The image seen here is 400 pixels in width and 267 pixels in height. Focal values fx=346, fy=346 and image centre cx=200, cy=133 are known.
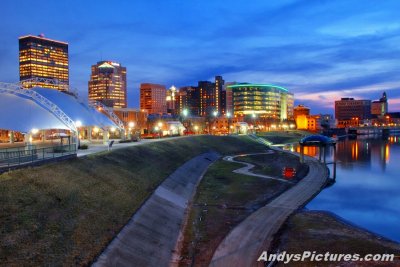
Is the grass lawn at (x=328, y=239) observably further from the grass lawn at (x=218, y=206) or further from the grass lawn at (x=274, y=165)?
the grass lawn at (x=274, y=165)

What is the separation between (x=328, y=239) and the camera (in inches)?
1272

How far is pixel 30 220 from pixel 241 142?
11167 centimetres

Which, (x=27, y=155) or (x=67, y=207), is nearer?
(x=67, y=207)

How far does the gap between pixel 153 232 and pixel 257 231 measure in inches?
405

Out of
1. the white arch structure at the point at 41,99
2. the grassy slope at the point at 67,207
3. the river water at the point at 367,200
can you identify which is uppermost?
the white arch structure at the point at 41,99

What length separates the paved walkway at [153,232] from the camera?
26709mm

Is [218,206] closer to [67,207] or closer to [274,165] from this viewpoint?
[67,207]

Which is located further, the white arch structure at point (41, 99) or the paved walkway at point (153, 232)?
the white arch structure at point (41, 99)

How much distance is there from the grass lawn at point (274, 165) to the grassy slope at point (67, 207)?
27242mm

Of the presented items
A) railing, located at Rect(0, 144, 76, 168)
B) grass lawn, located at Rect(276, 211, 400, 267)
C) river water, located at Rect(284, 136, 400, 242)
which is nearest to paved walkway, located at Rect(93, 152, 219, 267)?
grass lawn, located at Rect(276, 211, 400, 267)

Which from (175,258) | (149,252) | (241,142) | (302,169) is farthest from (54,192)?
(241,142)

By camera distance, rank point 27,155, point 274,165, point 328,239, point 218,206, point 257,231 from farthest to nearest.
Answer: point 274,165
point 218,206
point 27,155
point 257,231
point 328,239

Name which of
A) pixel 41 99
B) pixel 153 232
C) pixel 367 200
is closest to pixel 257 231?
pixel 153 232

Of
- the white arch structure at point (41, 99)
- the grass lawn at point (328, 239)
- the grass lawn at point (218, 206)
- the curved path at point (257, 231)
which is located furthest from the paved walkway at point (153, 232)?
the white arch structure at point (41, 99)
